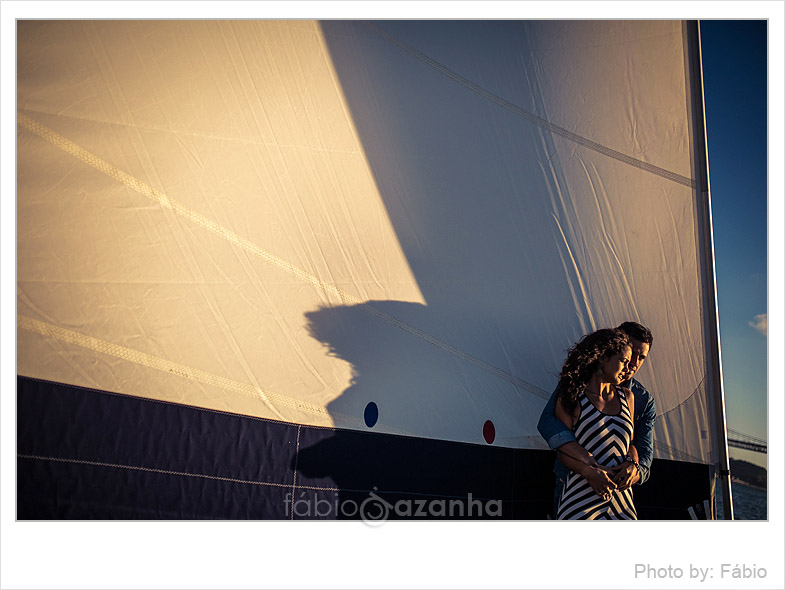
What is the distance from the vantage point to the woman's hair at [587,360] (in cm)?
146

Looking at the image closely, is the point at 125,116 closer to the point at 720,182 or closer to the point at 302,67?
the point at 302,67

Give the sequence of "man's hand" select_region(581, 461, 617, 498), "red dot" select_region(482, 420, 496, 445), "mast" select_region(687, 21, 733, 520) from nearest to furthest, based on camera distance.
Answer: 1. "man's hand" select_region(581, 461, 617, 498)
2. "red dot" select_region(482, 420, 496, 445)
3. "mast" select_region(687, 21, 733, 520)

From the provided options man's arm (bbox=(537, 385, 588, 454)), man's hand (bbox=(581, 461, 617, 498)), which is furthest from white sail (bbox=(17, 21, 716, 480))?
man's hand (bbox=(581, 461, 617, 498))

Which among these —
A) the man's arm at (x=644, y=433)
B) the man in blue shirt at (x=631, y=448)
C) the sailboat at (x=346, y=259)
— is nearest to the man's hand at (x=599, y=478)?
the man in blue shirt at (x=631, y=448)

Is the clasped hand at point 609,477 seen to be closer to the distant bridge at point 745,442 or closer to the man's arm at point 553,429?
the man's arm at point 553,429

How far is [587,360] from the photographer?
1.47 m

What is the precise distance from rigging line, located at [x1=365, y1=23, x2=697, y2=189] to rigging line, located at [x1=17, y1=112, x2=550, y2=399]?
69 cm

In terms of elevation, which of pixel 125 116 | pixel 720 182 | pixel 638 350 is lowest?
pixel 638 350

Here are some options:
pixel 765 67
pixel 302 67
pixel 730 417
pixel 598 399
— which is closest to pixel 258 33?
pixel 302 67

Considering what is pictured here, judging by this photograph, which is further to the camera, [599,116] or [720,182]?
[720,182]

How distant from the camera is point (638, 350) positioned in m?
1.54

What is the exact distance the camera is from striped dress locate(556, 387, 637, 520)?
1424 millimetres

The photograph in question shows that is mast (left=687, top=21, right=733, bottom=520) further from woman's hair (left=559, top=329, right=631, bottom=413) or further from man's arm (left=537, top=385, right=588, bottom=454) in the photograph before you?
man's arm (left=537, top=385, right=588, bottom=454)

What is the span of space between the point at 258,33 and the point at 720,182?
1751mm
